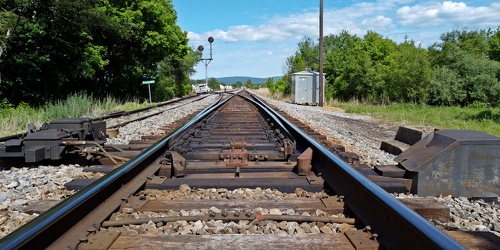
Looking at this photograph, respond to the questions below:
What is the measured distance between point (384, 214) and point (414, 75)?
2564cm

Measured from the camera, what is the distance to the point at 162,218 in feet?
8.66

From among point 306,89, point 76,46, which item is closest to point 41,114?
point 76,46

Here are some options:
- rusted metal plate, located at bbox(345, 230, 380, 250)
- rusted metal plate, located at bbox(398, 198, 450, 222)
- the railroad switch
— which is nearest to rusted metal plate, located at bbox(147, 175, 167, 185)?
the railroad switch

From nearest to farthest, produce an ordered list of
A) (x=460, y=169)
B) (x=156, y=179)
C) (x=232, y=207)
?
(x=232, y=207), (x=460, y=169), (x=156, y=179)

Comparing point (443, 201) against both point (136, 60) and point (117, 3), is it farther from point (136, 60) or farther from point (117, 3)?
point (136, 60)

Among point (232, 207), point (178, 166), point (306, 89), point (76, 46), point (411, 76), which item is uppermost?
point (76, 46)

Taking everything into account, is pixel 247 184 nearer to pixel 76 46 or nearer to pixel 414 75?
pixel 76 46

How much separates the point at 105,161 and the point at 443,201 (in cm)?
339

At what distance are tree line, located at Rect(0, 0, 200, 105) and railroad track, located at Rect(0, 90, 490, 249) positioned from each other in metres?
15.7

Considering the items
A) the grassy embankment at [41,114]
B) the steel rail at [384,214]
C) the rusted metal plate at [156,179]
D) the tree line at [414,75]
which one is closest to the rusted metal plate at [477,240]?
the steel rail at [384,214]

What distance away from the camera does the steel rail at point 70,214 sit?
1878 mm

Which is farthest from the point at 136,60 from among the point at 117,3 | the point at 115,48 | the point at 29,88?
the point at 29,88

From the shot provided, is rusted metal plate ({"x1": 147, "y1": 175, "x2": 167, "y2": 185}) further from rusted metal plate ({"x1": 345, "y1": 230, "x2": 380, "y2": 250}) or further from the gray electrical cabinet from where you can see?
the gray electrical cabinet

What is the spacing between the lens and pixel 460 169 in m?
3.50
